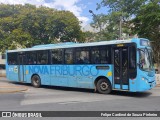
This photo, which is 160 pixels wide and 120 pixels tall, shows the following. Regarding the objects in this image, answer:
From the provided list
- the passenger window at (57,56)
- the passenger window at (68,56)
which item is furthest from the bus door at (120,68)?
the passenger window at (57,56)

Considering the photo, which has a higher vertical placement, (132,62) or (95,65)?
(132,62)

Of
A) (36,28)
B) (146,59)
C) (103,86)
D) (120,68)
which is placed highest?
(36,28)

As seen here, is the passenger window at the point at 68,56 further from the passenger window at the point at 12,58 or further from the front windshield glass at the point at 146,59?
the passenger window at the point at 12,58

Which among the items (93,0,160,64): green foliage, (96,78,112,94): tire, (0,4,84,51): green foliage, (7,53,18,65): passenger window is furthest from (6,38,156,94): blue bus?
(0,4,84,51): green foliage

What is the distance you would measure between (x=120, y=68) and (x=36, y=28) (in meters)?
20.2

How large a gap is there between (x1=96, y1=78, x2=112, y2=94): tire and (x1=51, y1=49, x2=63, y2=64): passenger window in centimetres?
311

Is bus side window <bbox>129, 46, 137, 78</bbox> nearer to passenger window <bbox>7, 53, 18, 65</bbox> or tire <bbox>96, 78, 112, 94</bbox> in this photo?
tire <bbox>96, 78, 112, 94</bbox>

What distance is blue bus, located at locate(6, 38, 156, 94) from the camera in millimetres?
13820

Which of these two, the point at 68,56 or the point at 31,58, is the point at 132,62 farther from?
the point at 31,58

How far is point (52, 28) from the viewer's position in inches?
1288

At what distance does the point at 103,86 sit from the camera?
15.1m

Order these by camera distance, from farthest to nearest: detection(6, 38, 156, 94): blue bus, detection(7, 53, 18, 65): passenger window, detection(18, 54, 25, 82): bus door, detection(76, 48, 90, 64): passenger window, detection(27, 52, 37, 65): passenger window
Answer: detection(7, 53, 18, 65): passenger window < detection(18, 54, 25, 82): bus door < detection(27, 52, 37, 65): passenger window < detection(76, 48, 90, 64): passenger window < detection(6, 38, 156, 94): blue bus

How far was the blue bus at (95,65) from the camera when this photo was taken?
13820 millimetres

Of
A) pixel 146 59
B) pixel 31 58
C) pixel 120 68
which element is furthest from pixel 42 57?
pixel 146 59
